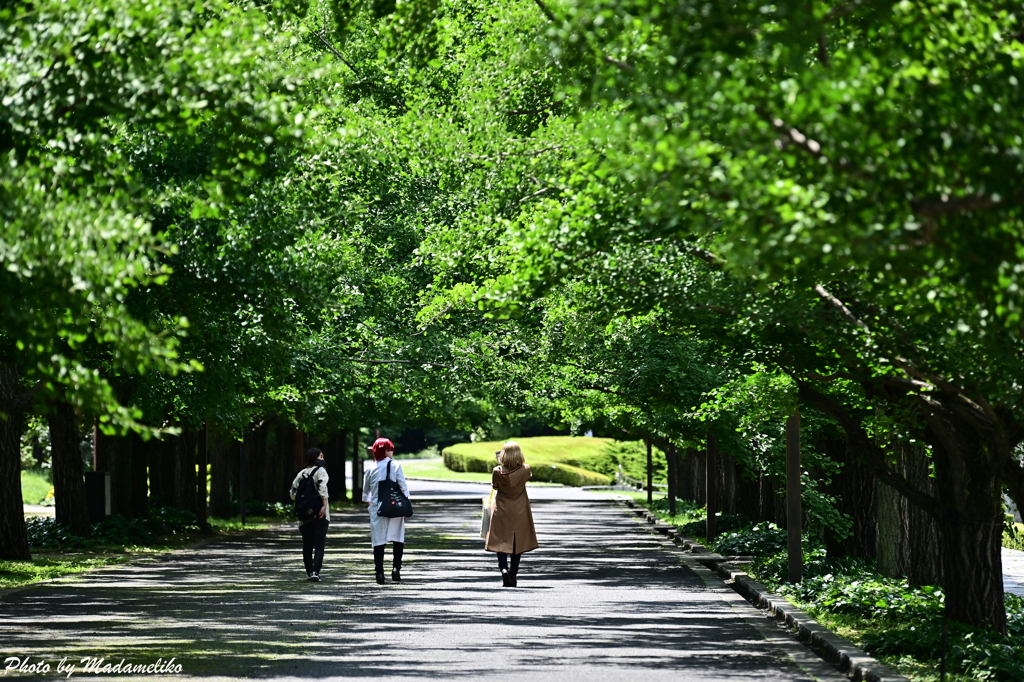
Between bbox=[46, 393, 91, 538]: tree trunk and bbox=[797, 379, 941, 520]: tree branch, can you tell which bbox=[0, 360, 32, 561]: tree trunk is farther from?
bbox=[797, 379, 941, 520]: tree branch

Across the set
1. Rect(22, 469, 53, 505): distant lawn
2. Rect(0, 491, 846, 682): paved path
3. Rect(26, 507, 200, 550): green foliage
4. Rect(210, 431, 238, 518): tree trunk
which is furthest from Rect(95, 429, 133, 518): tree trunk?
Rect(22, 469, 53, 505): distant lawn

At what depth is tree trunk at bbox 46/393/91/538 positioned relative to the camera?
85.9 feet

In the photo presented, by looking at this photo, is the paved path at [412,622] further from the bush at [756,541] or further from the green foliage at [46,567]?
the bush at [756,541]

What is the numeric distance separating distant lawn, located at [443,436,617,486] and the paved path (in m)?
61.4

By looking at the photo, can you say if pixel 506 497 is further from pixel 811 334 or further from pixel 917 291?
pixel 917 291

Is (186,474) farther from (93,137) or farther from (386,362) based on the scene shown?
(93,137)

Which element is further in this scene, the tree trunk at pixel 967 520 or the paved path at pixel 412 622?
the tree trunk at pixel 967 520

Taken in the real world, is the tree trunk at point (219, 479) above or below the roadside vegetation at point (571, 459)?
above

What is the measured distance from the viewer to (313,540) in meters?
18.8

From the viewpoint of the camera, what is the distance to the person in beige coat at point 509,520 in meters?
18.1

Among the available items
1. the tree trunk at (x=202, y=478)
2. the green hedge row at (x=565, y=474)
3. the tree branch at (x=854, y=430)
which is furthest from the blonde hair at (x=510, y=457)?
the green hedge row at (x=565, y=474)

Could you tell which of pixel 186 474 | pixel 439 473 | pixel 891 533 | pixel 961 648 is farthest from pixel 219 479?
pixel 439 473

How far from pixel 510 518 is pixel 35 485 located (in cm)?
4618

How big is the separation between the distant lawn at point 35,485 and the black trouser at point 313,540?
35145 mm
